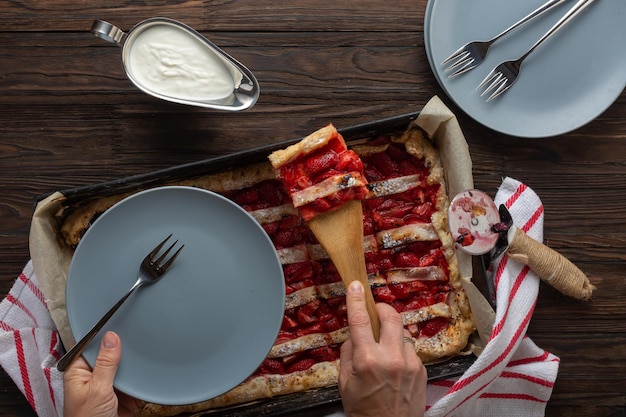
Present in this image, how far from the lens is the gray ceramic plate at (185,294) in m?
2.10

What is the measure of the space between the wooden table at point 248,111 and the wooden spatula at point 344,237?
1.66 ft

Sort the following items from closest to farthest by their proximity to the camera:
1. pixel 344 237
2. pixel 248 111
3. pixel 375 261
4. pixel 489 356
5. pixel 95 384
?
1. pixel 95 384
2. pixel 344 237
3. pixel 489 356
4. pixel 375 261
5. pixel 248 111

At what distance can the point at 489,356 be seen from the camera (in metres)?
2.31

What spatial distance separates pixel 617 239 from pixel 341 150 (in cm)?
135

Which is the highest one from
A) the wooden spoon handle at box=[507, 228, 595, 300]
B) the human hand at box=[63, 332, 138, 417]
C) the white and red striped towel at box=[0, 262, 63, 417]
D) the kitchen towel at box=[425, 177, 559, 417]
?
the wooden spoon handle at box=[507, 228, 595, 300]

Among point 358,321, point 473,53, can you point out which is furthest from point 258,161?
point 473,53

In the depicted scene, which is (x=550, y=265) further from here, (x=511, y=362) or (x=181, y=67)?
(x=181, y=67)

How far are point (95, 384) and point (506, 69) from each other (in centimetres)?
192

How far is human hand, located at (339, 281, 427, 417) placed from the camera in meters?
2.05

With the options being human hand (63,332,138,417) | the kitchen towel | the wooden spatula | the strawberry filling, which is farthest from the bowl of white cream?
the kitchen towel

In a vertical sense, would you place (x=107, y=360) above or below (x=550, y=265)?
below

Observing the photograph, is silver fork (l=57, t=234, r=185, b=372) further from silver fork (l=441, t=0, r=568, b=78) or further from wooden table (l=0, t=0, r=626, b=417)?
silver fork (l=441, t=0, r=568, b=78)

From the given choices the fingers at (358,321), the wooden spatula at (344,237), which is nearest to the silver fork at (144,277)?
the wooden spatula at (344,237)

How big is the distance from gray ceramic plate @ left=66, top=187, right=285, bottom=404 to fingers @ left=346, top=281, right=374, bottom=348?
0.24 meters
